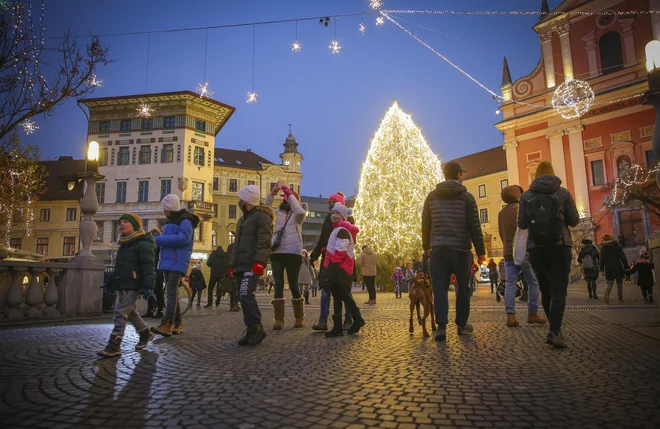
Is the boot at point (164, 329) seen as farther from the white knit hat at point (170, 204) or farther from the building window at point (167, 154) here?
the building window at point (167, 154)

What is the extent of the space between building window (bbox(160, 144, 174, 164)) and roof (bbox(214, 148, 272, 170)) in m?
11.1

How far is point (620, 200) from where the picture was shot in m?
29.3

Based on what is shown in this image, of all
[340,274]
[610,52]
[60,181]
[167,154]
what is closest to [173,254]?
[340,274]

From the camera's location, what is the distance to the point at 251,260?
521 cm

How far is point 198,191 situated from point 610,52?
37.7 meters

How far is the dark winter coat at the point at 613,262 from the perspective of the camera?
11008mm

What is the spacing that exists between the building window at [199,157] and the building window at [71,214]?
48.0ft

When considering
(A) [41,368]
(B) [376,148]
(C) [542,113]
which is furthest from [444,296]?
(C) [542,113]

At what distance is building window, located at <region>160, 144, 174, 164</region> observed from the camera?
143 feet

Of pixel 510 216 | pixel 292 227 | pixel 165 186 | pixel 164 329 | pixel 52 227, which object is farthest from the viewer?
pixel 52 227

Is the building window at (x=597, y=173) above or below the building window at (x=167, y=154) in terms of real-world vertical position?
below

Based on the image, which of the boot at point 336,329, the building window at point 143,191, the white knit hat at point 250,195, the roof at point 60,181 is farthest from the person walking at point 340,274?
the roof at point 60,181

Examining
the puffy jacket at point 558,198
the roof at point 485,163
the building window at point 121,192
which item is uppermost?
the roof at point 485,163

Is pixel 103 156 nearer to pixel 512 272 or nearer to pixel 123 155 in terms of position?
pixel 123 155
